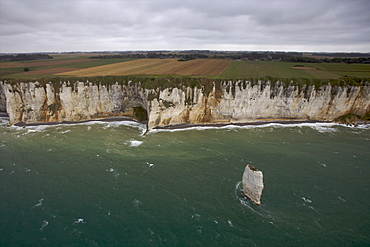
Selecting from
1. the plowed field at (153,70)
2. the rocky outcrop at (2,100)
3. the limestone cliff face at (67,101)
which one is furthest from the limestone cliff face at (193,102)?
the plowed field at (153,70)

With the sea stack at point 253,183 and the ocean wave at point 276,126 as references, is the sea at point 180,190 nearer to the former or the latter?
the sea stack at point 253,183

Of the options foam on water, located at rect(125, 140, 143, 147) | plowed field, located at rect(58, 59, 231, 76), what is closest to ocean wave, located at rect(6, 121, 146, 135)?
foam on water, located at rect(125, 140, 143, 147)

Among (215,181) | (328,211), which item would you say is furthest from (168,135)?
(328,211)

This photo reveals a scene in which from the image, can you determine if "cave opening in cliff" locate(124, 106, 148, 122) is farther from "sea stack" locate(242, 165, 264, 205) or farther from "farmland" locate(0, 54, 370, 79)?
"sea stack" locate(242, 165, 264, 205)

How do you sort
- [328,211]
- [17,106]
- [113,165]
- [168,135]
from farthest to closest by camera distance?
1. [17,106]
2. [168,135]
3. [113,165]
4. [328,211]

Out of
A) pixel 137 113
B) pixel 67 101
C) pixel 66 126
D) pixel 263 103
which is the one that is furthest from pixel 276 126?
pixel 67 101

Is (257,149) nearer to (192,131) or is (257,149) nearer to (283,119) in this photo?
(192,131)
